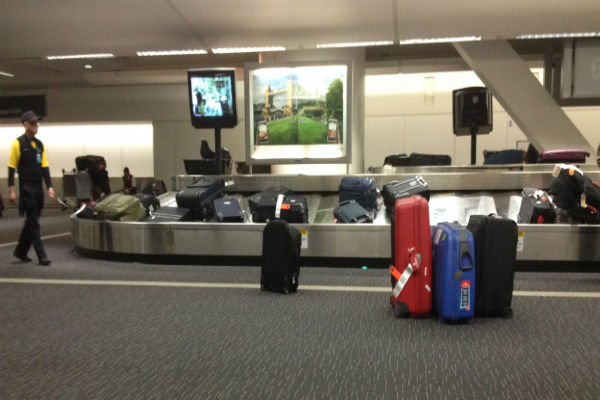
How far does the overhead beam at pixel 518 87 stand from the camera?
32.1 feet

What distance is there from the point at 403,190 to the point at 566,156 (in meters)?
4.00

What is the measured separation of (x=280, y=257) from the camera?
408cm

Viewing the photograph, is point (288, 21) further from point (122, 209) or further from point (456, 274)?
point (456, 274)

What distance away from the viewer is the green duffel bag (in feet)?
19.5

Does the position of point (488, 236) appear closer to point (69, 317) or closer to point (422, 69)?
point (69, 317)

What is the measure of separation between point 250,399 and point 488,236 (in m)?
2.02

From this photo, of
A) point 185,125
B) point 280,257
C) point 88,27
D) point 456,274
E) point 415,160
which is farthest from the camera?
point 185,125

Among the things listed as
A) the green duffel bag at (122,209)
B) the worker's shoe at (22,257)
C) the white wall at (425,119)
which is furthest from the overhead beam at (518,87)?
the worker's shoe at (22,257)

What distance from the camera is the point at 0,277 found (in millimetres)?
4758

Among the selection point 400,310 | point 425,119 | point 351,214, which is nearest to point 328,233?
point 351,214

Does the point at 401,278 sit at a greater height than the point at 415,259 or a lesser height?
lesser

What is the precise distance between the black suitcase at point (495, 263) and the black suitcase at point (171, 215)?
11.8 feet

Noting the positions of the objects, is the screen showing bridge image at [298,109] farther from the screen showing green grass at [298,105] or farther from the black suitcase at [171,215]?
the black suitcase at [171,215]

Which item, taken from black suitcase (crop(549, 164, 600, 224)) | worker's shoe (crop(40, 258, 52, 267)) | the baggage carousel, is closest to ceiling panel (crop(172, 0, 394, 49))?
the baggage carousel
